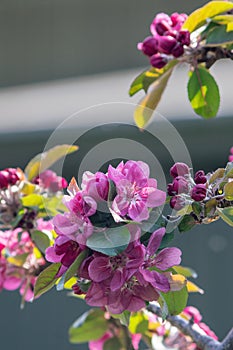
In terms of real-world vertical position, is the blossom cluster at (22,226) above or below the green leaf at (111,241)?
below

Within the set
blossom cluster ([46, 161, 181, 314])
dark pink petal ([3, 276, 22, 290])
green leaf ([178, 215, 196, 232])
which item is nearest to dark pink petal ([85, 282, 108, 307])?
blossom cluster ([46, 161, 181, 314])

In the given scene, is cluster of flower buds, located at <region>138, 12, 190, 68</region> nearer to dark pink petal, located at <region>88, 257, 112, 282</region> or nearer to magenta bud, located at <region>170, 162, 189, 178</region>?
magenta bud, located at <region>170, 162, 189, 178</region>

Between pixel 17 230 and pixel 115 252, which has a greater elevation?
pixel 115 252

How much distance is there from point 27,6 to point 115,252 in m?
4.86

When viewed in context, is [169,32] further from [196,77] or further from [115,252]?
[115,252]

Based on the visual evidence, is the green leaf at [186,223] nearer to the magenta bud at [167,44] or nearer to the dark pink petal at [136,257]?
the dark pink petal at [136,257]

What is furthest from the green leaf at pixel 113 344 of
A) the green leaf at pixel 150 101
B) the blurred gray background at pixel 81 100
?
the blurred gray background at pixel 81 100

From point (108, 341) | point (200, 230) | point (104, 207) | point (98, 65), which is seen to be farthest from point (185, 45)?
point (98, 65)

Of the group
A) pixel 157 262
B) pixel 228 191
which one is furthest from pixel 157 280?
pixel 228 191

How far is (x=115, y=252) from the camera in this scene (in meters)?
0.74

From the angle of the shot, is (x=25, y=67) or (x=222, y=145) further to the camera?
(x=25, y=67)

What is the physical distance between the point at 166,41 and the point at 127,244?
0.40 metres

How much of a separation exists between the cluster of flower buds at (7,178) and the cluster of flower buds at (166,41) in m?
0.28

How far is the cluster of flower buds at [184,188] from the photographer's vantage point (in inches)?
32.0
